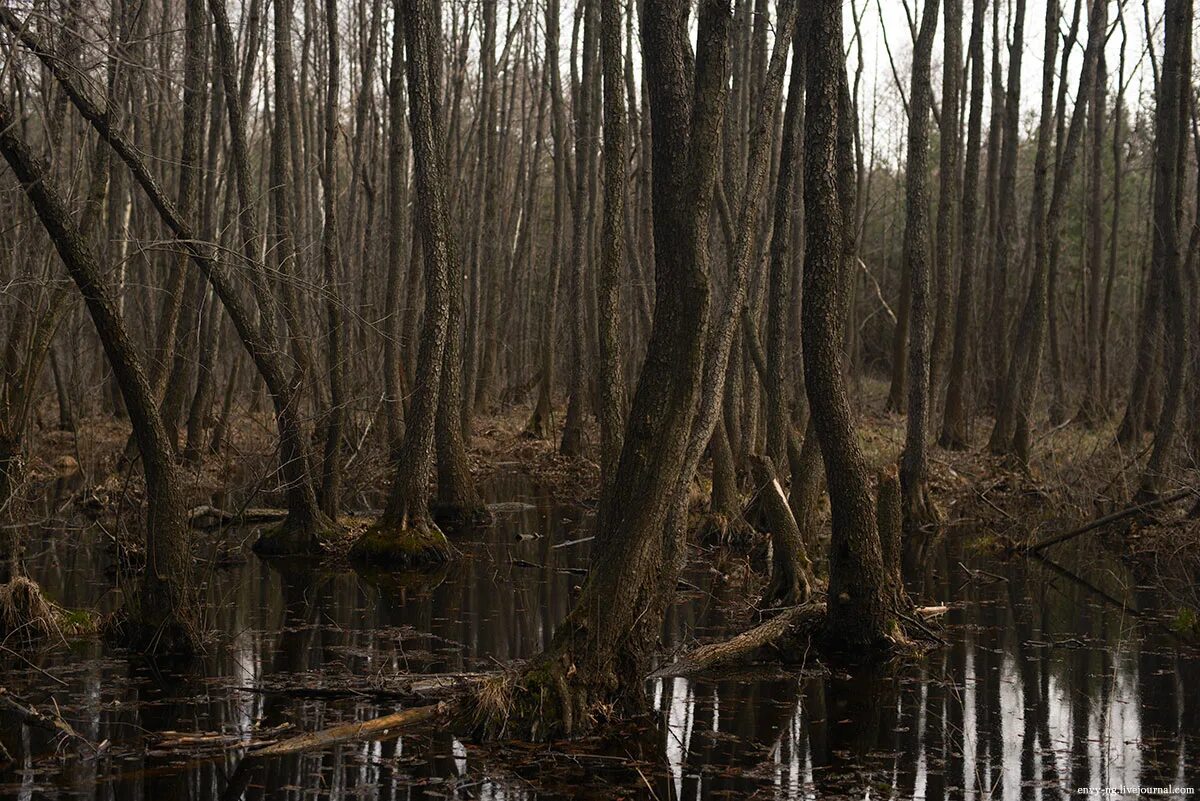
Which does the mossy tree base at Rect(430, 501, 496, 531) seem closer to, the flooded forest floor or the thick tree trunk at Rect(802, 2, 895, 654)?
the flooded forest floor

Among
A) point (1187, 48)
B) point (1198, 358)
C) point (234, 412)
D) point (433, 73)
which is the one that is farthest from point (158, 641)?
point (234, 412)

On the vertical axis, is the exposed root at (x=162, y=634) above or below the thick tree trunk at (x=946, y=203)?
below

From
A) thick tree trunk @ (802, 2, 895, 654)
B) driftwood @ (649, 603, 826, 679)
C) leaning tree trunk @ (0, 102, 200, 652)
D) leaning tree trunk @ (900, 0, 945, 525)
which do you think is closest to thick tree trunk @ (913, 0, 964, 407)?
leaning tree trunk @ (900, 0, 945, 525)

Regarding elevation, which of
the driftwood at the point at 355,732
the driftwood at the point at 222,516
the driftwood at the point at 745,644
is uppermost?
the driftwood at the point at 222,516

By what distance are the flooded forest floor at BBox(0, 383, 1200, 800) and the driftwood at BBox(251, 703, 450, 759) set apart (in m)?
0.06

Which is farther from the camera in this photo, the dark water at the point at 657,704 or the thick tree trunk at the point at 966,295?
the thick tree trunk at the point at 966,295

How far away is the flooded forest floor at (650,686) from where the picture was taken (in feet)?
20.6

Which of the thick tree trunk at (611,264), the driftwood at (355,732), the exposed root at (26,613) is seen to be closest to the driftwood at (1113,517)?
the thick tree trunk at (611,264)

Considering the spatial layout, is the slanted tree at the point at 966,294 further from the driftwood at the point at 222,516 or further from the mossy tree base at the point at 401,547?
the driftwood at the point at 222,516

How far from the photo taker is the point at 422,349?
1335cm

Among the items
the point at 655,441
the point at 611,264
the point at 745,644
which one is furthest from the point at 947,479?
the point at 655,441

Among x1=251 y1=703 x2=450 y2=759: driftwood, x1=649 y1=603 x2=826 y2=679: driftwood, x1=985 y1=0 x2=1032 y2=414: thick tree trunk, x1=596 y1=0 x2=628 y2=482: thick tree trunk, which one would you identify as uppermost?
x1=985 y1=0 x2=1032 y2=414: thick tree trunk

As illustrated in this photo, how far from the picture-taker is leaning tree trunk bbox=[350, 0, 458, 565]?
1301cm

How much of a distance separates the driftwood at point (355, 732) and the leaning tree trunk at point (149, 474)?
91.9 inches
